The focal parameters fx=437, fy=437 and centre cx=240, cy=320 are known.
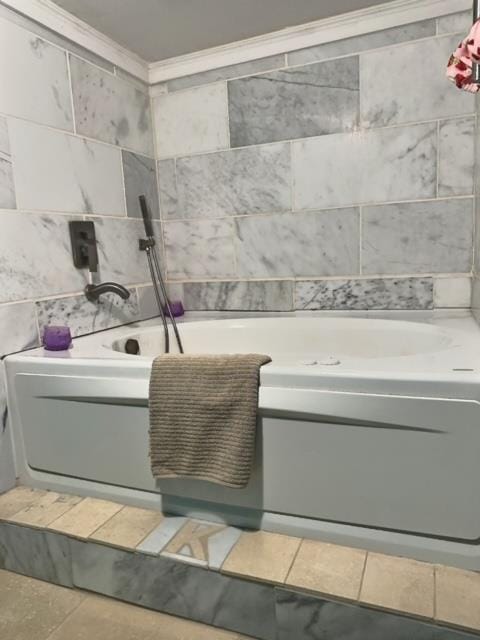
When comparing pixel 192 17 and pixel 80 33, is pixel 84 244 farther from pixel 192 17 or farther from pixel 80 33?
pixel 192 17

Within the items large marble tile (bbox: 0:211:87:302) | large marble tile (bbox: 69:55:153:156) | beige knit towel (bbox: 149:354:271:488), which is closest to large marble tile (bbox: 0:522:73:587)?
beige knit towel (bbox: 149:354:271:488)

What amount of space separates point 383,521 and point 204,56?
2.07 m

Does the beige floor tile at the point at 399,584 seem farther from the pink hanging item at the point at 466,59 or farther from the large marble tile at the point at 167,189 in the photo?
the large marble tile at the point at 167,189

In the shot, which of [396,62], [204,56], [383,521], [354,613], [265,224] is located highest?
[204,56]

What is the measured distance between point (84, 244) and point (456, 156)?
1546 mm

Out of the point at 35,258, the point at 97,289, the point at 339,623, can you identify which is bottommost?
the point at 339,623

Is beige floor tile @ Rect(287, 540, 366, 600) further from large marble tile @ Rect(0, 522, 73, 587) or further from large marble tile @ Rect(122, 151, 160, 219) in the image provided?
large marble tile @ Rect(122, 151, 160, 219)

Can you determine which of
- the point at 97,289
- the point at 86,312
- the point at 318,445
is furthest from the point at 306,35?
the point at 318,445

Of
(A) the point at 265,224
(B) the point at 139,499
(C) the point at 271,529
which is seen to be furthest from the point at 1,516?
(A) the point at 265,224

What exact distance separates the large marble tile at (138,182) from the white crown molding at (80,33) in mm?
395

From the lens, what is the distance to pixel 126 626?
107 centimetres

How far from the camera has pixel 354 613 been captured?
35.7 inches

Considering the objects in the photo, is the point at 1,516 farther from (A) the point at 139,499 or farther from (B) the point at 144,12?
(B) the point at 144,12

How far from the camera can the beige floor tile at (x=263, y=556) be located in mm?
991
